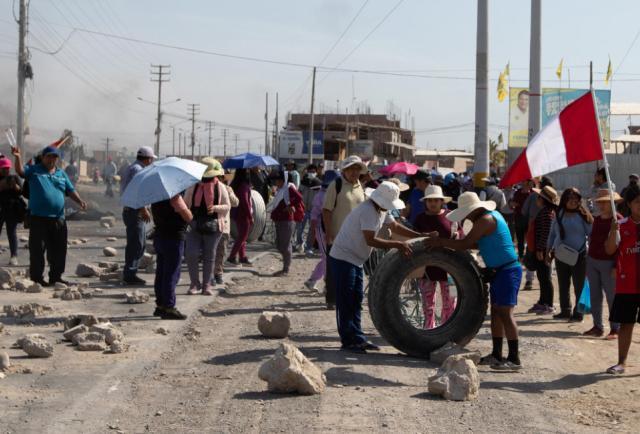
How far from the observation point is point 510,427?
710cm

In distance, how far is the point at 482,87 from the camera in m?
20.4

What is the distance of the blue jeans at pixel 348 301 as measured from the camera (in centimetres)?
1009

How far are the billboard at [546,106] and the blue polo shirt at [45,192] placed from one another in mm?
40155

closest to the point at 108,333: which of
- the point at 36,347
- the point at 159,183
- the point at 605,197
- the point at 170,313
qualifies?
the point at 36,347

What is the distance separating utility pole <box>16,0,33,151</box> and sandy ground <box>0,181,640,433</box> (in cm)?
3092

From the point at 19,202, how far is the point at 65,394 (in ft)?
33.3

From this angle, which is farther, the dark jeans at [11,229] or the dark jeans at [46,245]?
the dark jeans at [11,229]

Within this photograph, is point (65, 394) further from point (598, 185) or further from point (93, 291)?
point (598, 185)

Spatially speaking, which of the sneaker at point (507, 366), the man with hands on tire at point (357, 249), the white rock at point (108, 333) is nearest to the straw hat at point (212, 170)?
the man with hands on tire at point (357, 249)

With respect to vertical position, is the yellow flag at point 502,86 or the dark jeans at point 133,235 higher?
the yellow flag at point 502,86

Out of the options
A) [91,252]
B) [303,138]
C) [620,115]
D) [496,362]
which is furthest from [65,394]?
[303,138]

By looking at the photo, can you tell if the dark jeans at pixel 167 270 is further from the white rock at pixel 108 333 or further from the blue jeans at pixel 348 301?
the blue jeans at pixel 348 301

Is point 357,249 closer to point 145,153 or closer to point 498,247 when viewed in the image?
point 498,247

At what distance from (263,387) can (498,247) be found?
253cm
